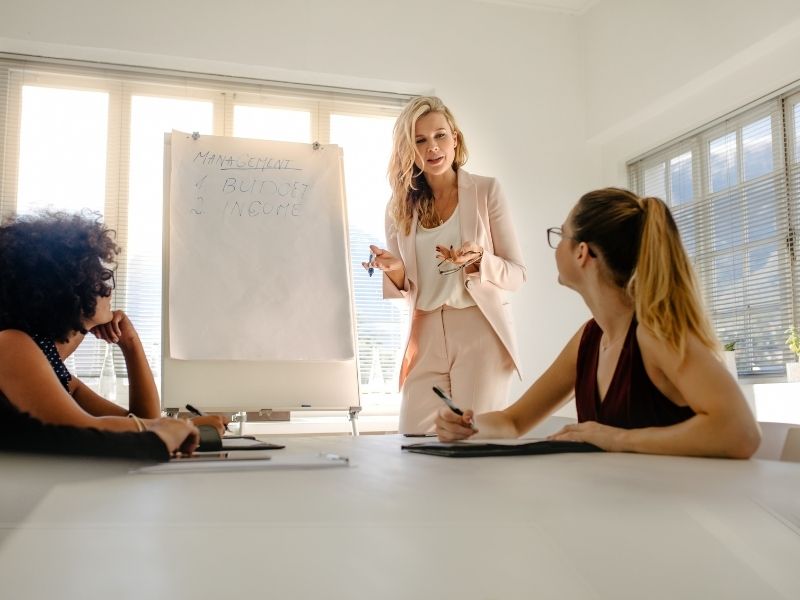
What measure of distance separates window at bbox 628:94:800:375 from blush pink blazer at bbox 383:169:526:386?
173cm

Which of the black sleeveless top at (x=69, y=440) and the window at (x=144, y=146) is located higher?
the window at (x=144, y=146)

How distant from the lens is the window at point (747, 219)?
3.67 meters

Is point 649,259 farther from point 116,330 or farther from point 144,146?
point 144,146

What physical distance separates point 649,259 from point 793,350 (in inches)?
95.9

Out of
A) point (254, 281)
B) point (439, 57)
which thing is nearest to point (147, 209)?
point (254, 281)

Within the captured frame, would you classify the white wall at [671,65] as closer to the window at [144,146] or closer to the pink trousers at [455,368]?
the window at [144,146]

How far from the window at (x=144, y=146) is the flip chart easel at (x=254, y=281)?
957 millimetres

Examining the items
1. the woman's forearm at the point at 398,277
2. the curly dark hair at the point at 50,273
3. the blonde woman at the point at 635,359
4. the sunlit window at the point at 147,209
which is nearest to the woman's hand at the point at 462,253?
the woman's forearm at the point at 398,277

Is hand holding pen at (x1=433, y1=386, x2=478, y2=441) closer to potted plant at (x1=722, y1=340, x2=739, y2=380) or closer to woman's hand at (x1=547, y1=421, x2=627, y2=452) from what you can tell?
woman's hand at (x1=547, y1=421, x2=627, y2=452)

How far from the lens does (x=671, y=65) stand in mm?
3891

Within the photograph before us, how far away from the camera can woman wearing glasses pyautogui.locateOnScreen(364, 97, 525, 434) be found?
250 centimetres

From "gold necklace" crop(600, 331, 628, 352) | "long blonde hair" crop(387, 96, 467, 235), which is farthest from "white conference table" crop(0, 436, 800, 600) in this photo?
"long blonde hair" crop(387, 96, 467, 235)

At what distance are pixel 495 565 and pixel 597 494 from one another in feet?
0.58

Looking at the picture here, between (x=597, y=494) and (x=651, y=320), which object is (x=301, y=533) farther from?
(x=651, y=320)
